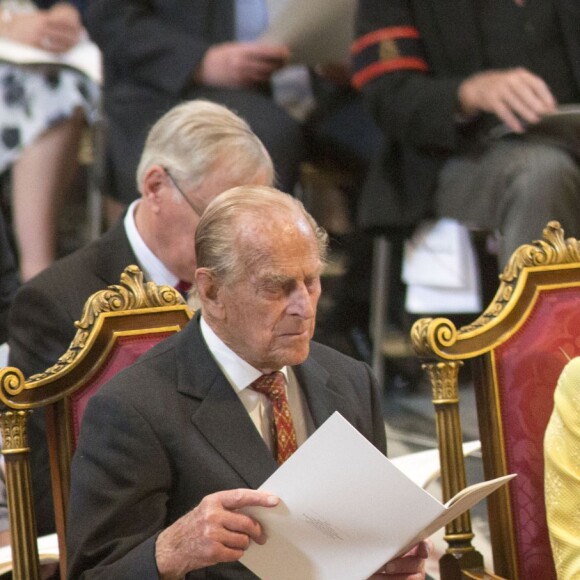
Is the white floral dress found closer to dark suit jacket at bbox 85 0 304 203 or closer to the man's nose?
dark suit jacket at bbox 85 0 304 203

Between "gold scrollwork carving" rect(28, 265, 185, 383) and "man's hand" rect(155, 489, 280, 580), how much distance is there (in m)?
0.60

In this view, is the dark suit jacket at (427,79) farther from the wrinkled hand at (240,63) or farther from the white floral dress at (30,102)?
the white floral dress at (30,102)

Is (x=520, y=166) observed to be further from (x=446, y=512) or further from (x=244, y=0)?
(x=446, y=512)

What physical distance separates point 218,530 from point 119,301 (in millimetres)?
741

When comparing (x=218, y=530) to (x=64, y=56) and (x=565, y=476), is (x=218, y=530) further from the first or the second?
(x=64, y=56)

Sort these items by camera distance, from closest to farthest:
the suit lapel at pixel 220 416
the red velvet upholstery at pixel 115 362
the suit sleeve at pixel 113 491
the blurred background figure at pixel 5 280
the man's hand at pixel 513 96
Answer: the suit sleeve at pixel 113 491 → the suit lapel at pixel 220 416 → the red velvet upholstery at pixel 115 362 → the blurred background figure at pixel 5 280 → the man's hand at pixel 513 96

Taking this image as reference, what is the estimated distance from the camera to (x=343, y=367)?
2.52m

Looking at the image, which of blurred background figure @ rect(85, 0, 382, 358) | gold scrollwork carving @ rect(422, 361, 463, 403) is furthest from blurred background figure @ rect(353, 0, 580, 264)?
gold scrollwork carving @ rect(422, 361, 463, 403)

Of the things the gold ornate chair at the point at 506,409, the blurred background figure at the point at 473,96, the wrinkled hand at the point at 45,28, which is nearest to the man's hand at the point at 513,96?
the blurred background figure at the point at 473,96

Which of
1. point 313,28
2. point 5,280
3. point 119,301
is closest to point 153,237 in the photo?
point 5,280

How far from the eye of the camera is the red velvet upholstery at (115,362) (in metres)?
2.54

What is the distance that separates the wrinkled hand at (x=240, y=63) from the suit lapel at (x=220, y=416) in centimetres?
237

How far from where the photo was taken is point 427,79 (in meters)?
4.32

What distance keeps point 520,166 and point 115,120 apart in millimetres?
1430
